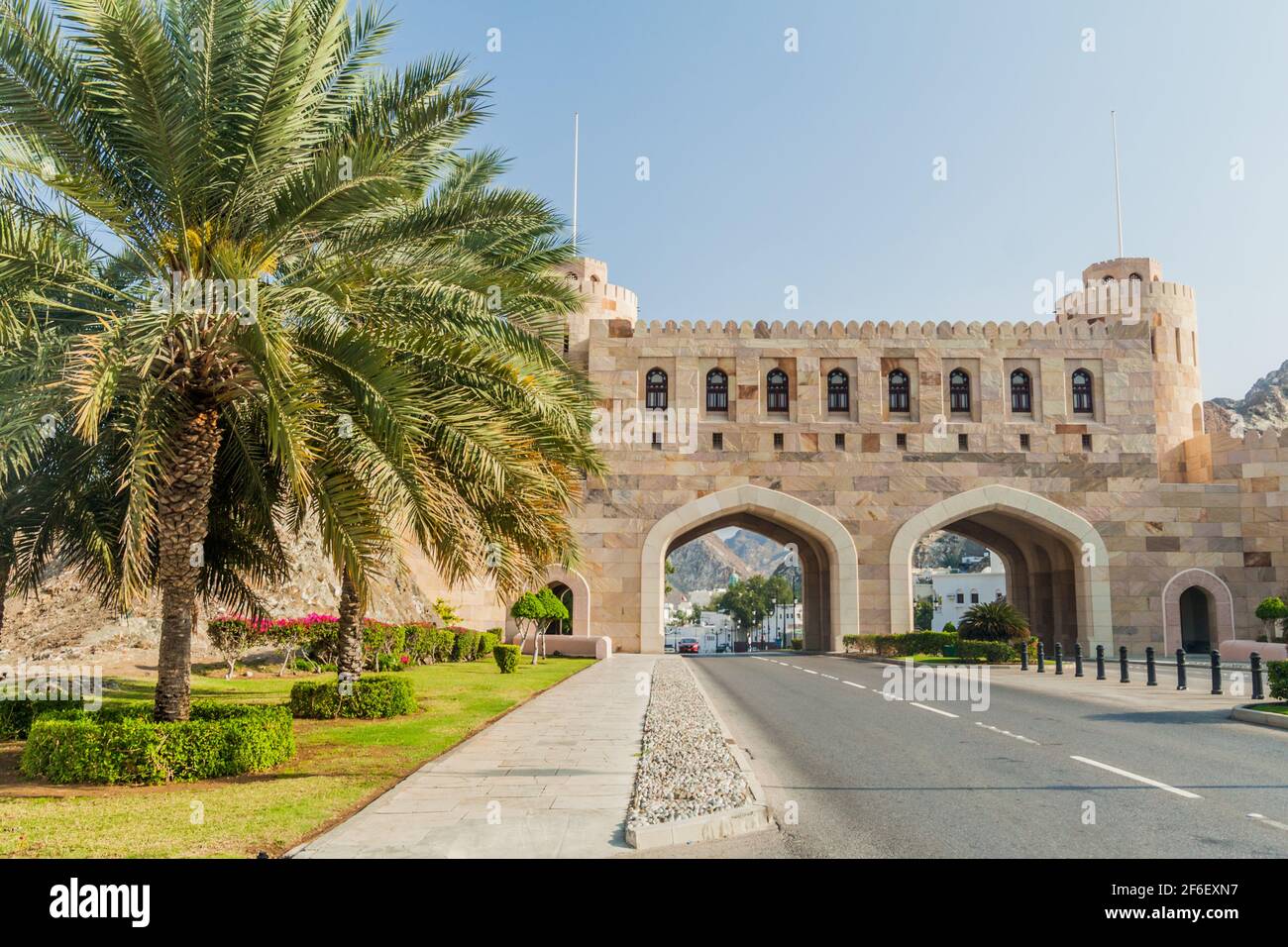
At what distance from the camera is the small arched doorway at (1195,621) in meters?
41.4

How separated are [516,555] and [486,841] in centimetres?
585

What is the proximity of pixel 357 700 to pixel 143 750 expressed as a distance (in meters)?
6.05

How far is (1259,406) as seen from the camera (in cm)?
12325

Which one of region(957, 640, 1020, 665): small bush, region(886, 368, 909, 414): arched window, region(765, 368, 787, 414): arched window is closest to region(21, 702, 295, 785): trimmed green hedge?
region(957, 640, 1020, 665): small bush

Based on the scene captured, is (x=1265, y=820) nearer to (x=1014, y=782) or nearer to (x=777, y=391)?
(x=1014, y=782)

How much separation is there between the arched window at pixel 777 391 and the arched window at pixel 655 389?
4600 millimetres

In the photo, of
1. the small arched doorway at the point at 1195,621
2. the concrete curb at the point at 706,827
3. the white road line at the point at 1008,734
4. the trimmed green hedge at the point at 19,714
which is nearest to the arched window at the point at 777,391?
the small arched doorway at the point at 1195,621

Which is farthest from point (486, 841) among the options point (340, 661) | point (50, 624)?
point (50, 624)

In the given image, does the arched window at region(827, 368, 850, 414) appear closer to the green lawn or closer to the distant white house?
the green lawn

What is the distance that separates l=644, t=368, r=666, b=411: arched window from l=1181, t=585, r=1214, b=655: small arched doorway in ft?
79.1

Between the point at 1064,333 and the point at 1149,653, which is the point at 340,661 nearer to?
the point at 1149,653

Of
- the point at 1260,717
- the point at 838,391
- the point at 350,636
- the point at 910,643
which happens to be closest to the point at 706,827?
the point at 350,636

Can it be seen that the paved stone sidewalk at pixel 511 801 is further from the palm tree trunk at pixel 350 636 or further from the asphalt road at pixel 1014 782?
the palm tree trunk at pixel 350 636

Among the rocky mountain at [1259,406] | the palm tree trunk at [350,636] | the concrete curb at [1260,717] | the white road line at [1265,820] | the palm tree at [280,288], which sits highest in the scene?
the rocky mountain at [1259,406]
